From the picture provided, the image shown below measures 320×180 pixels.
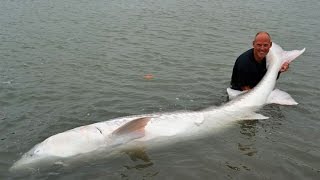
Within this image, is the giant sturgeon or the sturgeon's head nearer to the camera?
the sturgeon's head

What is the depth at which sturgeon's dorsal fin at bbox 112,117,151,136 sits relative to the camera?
720 cm

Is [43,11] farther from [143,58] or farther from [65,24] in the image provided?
[143,58]

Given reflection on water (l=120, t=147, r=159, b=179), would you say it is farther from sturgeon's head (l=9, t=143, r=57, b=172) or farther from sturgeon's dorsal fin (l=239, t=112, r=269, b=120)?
sturgeon's dorsal fin (l=239, t=112, r=269, b=120)

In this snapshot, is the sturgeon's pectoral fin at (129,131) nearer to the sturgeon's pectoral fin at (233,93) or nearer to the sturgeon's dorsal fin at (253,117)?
the sturgeon's dorsal fin at (253,117)

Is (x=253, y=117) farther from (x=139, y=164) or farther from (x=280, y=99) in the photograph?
(x=139, y=164)

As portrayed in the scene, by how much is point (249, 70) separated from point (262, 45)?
87 centimetres

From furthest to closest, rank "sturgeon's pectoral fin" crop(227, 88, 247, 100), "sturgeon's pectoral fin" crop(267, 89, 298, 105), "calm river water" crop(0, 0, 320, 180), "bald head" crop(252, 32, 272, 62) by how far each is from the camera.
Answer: "sturgeon's pectoral fin" crop(227, 88, 247, 100) → "sturgeon's pectoral fin" crop(267, 89, 298, 105) → "bald head" crop(252, 32, 272, 62) → "calm river water" crop(0, 0, 320, 180)

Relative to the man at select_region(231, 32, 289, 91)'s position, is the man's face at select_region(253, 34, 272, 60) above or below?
above

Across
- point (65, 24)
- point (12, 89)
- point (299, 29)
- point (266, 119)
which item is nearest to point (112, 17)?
point (65, 24)

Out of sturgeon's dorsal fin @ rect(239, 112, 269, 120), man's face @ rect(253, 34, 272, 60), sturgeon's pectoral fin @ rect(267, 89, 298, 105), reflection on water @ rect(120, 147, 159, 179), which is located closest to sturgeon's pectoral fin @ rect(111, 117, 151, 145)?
reflection on water @ rect(120, 147, 159, 179)

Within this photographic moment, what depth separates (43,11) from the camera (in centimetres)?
2158

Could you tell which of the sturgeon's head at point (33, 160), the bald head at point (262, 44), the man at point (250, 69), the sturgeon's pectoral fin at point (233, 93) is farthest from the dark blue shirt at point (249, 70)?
the sturgeon's head at point (33, 160)

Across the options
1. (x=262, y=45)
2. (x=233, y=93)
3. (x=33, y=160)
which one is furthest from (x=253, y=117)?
(x=33, y=160)

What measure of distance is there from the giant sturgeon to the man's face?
10.3 inches
